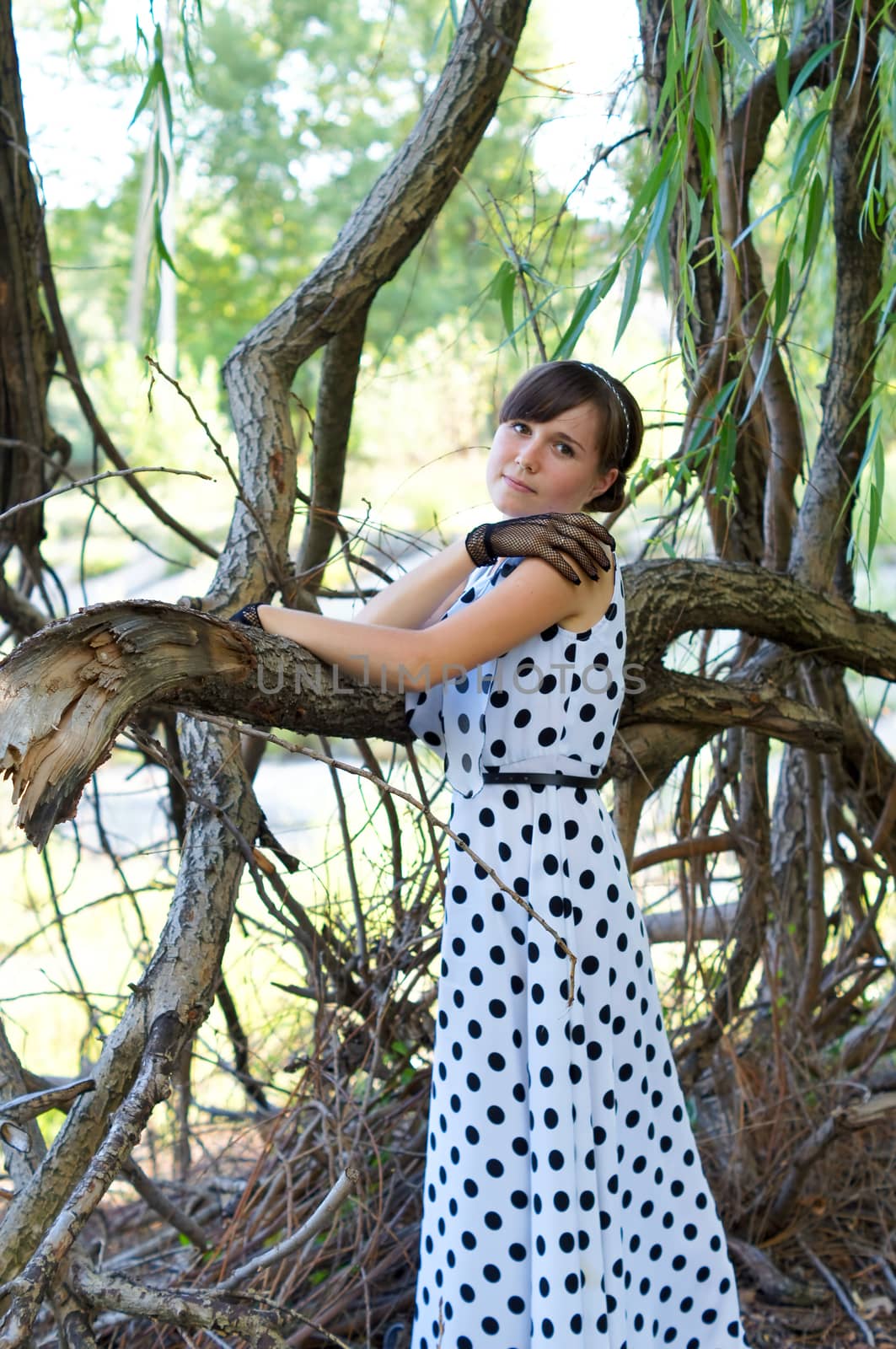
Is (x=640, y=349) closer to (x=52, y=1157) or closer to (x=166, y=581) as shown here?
(x=52, y=1157)

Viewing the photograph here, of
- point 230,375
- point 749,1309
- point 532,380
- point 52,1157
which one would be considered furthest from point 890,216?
point 749,1309

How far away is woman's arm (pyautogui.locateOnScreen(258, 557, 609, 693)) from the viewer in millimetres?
1218

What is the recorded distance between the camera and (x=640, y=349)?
4.61 meters

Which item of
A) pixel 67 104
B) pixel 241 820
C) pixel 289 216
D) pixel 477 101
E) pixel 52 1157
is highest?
pixel 289 216

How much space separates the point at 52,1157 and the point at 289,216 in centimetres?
1088

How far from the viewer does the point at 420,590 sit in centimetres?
144

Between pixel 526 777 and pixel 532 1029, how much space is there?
0.92 feet

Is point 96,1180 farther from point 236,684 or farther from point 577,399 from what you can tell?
point 577,399

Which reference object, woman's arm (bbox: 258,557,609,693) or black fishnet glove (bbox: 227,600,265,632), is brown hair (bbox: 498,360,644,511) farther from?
black fishnet glove (bbox: 227,600,265,632)

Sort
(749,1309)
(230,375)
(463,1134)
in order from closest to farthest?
(463,1134)
(230,375)
(749,1309)

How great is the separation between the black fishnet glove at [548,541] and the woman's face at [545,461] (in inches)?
2.4

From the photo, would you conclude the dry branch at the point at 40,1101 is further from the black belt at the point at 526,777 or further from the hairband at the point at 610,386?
the hairband at the point at 610,386

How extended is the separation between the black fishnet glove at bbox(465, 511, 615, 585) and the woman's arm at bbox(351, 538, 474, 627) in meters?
0.10

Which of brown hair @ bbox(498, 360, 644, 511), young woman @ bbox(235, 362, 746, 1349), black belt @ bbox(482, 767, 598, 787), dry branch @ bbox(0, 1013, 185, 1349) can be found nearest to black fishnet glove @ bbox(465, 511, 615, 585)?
young woman @ bbox(235, 362, 746, 1349)
